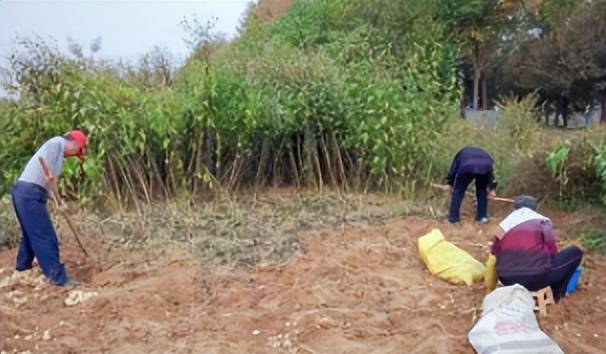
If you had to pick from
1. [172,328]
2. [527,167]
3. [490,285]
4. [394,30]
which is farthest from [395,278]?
[394,30]

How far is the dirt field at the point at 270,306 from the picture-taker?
3943 mm

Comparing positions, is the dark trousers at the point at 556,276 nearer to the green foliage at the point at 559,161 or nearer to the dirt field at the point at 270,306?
the dirt field at the point at 270,306

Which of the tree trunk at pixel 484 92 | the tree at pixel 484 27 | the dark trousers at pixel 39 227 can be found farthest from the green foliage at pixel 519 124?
the tree trunk at pixel 484 92

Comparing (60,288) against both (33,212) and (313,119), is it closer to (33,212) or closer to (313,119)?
(33,212)

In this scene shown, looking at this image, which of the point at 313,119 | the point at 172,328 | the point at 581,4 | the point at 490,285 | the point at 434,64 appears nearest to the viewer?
the point at 172,328

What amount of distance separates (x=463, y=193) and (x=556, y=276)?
2.04 metres

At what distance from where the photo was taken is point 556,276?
4.17m

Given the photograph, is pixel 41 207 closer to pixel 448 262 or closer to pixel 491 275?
pixel 448 262

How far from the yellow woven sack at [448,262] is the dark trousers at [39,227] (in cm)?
275

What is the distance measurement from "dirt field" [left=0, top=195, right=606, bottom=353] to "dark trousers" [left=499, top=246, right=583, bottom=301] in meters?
0.18

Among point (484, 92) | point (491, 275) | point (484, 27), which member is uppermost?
point (484, 27)

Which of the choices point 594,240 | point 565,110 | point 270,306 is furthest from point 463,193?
point 565,110

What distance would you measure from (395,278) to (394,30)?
715 cm

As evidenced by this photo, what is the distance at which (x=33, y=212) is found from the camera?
4.81m
